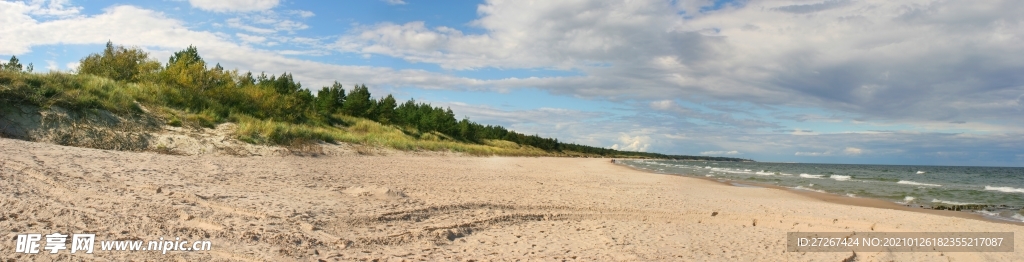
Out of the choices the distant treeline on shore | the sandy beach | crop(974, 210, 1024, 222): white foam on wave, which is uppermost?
the distant treeline on shore

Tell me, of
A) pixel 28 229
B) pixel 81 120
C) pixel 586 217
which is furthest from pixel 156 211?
pixel 81 120

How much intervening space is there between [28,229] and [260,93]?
27.8 m

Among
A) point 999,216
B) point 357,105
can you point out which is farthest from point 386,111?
point 999,216

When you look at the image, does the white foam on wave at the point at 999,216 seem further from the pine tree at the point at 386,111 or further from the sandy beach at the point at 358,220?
the pine tree at the point at 386,111

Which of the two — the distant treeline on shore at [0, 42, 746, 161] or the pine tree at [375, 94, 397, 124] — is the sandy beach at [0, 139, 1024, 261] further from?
the pine tree at [375, 94, 397, 124]

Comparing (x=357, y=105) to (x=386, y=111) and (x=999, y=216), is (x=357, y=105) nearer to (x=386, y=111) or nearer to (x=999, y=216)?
(x=386, y=111)

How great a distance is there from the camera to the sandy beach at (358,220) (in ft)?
16.3

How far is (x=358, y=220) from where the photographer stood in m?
6.30

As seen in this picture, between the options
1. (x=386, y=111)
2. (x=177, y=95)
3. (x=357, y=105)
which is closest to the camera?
(x=177, y=95)

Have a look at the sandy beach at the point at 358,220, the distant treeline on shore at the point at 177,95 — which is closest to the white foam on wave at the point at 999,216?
the sandy beach at the point at 358,220

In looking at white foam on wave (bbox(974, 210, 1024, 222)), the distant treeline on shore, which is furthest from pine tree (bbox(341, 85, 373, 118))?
white foam on wave (bbox(974, 210, 1024, 222))

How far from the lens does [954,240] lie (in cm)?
788

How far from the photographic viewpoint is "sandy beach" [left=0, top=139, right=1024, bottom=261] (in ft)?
16.3

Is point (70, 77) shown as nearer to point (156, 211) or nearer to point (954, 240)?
point (156, 211)
